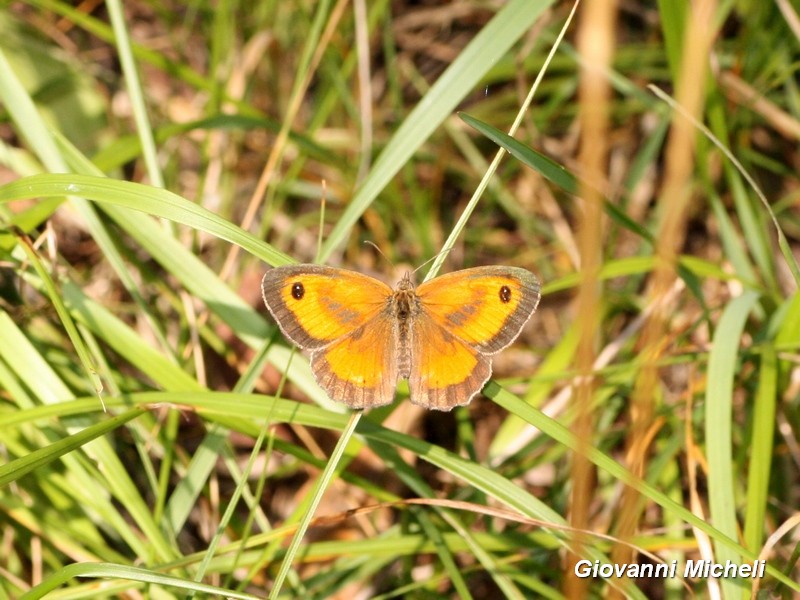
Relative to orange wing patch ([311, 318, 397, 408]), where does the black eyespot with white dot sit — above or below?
above

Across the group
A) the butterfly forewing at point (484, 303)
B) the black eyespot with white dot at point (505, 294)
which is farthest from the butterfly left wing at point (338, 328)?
the black eyespot with white dot at point (505, 294)

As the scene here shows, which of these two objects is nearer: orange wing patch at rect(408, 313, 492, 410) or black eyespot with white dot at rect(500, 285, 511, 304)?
orange wing patch at rect(408, 313, 492, 410)

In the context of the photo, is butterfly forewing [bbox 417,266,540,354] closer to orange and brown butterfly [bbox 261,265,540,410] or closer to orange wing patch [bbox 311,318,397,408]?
orange and brown butterfly [bbox 261,265,540,410]

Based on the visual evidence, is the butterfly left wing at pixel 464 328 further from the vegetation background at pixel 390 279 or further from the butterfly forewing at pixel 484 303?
the vegetation background at pixel 390 279

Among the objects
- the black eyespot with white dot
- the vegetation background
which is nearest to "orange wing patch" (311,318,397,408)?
the vegetation background

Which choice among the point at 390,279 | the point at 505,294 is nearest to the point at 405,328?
the point at 505,294

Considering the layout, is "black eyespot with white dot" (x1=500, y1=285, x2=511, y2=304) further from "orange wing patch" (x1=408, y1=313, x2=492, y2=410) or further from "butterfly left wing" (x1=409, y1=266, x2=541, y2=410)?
"orange wing patch" (x1=408, y1=313, x2=492, y2=410)
